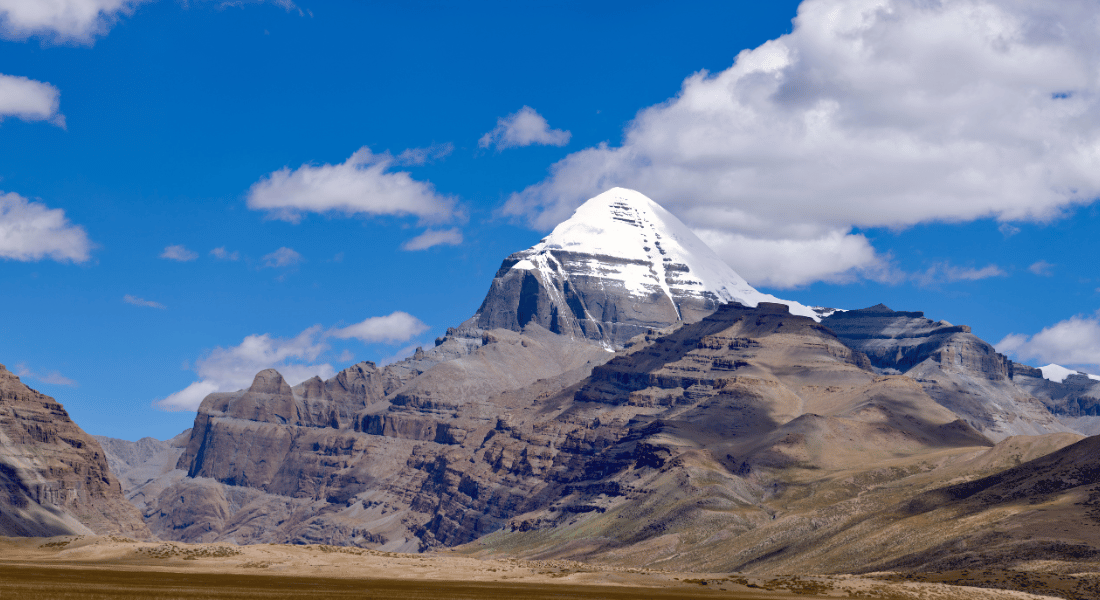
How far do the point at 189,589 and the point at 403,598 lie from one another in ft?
71.3

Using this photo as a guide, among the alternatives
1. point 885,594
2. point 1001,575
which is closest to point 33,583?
point 885,594

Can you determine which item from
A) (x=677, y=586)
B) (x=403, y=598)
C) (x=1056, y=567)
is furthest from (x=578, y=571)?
(x=1056, y=567)

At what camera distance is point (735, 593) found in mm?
157125

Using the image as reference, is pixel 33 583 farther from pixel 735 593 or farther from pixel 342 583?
pixel 735 593

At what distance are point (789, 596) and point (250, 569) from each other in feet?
230

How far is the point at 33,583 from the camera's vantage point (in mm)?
126438

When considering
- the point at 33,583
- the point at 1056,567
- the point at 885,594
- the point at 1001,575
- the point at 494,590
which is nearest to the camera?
the point at 33,583

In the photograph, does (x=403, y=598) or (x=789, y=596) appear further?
(x=789, y=596)

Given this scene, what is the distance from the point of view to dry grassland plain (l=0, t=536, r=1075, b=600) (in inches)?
5113

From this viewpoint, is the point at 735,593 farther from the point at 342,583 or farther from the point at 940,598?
the point at 342,583

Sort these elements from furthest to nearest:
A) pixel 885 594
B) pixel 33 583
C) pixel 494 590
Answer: pixel 885 594 < pixel 494 590 < pixel 33 583

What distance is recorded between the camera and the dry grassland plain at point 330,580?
12988cm

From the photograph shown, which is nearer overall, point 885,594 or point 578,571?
point 885,594

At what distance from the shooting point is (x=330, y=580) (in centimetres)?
15375
